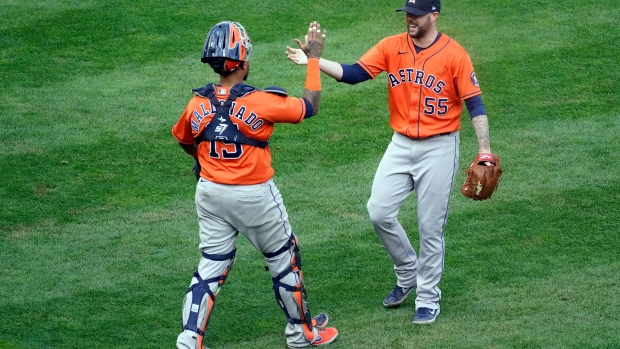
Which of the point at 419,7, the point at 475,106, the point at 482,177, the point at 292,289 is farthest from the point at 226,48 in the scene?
the point at 482,177

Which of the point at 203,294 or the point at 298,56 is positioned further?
the point at 298,56

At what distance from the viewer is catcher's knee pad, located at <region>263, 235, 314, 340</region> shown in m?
5.59

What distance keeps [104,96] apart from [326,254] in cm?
393

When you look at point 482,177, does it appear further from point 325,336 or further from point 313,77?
point 325,336

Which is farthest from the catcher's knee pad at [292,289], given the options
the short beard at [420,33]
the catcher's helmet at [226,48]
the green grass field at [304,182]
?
the short beard at [420,33]

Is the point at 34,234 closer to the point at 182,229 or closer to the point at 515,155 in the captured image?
the point at 182,229

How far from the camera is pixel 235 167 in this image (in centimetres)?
540

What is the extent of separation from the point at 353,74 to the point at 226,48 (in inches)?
43.4

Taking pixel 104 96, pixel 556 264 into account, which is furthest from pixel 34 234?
pixel 556 264

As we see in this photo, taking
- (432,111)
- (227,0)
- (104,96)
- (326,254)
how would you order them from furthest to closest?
(227,0) < (104,96) < (326,254) < (432,111)

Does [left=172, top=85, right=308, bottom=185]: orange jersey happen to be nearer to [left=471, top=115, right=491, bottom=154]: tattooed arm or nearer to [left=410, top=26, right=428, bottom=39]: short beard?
[left=410, top=26, right=428, bottom=39]: short beard

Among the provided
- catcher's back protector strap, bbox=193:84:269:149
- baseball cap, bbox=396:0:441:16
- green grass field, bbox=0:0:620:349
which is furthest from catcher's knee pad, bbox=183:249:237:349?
baseball cap, bbox=396:0:441:16

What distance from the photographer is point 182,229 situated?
7633 millimetres

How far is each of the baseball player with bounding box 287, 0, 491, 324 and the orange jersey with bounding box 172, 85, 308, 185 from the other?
2.05 ft
